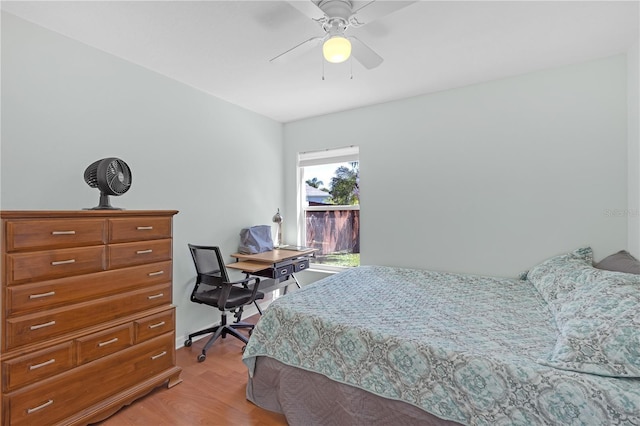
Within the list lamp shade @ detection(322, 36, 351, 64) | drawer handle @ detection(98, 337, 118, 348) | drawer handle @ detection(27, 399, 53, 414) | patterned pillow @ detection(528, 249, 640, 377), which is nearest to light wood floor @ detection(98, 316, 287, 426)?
drawer handle @ detection(27, 399, 53, 414)

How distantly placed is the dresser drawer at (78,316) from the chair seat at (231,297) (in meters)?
0.53

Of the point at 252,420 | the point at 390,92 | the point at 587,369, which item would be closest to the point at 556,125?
the point at 390,92

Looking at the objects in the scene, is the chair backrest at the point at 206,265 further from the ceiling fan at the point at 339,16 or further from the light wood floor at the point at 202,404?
the ceiling fan at the point at 339,16

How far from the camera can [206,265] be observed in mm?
2691

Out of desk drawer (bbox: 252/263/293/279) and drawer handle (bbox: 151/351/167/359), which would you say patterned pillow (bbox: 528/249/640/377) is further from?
drawer handle (bbox: 151/351/167/359)

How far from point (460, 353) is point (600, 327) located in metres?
0.62

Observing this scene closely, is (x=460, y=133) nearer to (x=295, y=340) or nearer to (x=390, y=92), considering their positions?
(x=390, y=92)

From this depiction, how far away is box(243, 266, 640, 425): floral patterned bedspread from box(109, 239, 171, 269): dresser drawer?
0.88 metres

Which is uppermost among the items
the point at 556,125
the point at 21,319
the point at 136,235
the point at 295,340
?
the point at 556,125

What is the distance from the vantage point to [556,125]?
8.33ft

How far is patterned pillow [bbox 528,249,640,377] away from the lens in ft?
3.90

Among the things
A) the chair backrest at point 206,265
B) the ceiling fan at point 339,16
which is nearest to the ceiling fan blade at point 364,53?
the ceiling fan at point 339,16

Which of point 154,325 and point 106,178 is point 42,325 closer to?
point 154,325

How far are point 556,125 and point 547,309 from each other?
1635 mm
